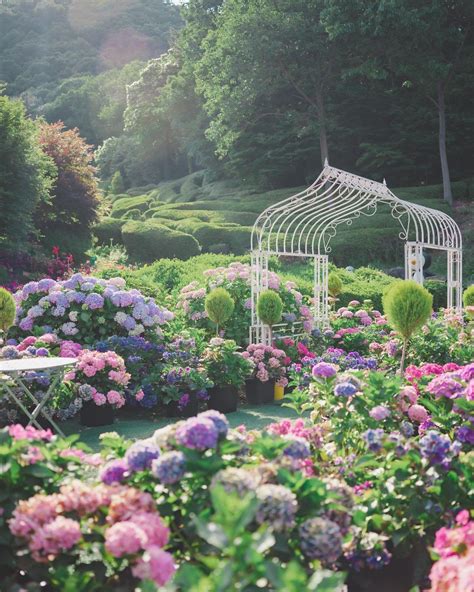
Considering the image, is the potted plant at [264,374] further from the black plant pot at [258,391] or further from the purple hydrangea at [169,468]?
the purple hydrangea at [169,468]

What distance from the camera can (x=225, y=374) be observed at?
266 inches

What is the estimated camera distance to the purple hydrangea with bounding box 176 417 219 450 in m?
2.11

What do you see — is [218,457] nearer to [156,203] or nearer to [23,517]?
[23,517]

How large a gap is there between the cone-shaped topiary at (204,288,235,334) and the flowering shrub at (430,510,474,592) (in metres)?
5.71

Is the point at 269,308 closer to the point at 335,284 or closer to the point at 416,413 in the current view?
the point at 335,284

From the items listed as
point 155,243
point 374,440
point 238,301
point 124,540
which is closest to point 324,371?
point 374,440

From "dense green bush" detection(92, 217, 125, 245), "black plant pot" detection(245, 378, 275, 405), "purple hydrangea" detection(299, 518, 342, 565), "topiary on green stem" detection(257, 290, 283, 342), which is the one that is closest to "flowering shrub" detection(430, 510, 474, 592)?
"purple hydrangea" detection(299, 518, 342, 565)

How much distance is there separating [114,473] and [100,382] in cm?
401

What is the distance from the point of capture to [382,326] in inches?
356

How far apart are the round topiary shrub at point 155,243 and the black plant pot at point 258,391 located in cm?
1004

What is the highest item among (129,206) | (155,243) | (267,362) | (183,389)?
(129,206)

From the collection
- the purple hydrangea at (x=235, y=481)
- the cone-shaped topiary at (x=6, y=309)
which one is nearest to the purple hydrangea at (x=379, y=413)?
the purple hydrangea at (x=235, y=481)

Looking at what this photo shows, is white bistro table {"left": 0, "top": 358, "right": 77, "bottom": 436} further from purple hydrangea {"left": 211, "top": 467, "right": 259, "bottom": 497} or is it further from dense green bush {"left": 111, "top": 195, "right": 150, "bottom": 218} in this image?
dense green bush {"left": 111, "top": 195, "right": 150, "bottom": 218}

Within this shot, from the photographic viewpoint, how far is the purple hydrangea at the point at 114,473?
2154 millimetres
